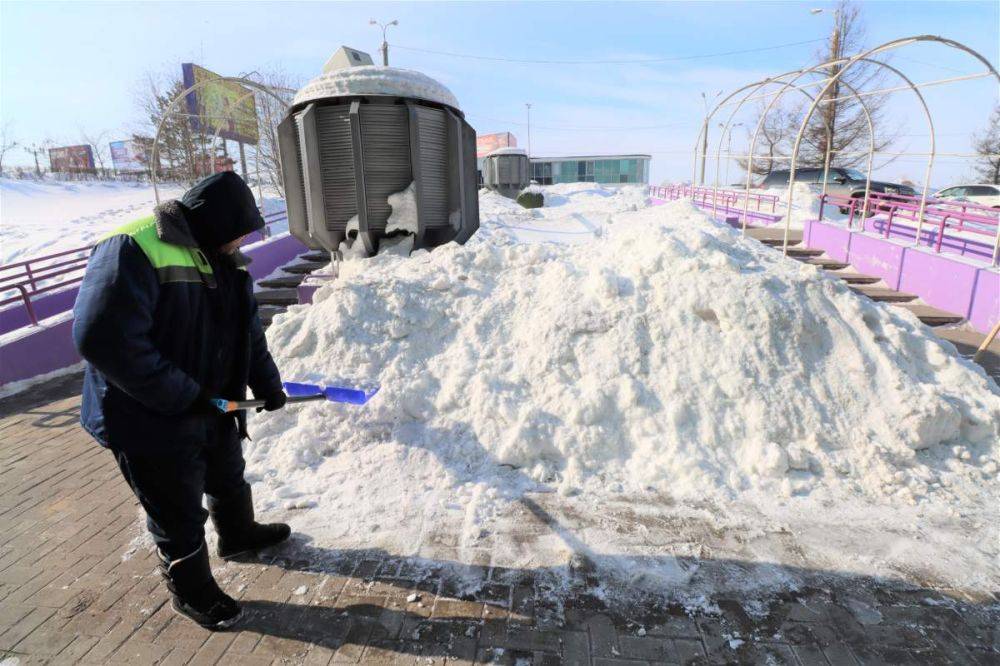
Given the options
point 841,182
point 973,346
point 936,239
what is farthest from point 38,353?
point 841,182

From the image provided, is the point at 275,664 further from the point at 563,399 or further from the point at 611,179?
the point at 611,179

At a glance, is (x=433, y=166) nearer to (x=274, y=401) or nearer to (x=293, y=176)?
(x=293, y=176)

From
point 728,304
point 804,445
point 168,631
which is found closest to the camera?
point 168,631

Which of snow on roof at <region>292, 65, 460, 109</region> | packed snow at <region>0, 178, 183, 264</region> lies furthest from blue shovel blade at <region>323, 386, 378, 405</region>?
packed snow at <region>0, 178, 183, 264</region>

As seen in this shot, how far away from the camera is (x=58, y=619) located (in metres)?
2.53

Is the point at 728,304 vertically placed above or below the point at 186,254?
below

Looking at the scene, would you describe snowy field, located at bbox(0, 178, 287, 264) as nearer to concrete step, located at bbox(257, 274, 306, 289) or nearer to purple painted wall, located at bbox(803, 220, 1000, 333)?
concrete step, located at bbox(257, 274, 306, 289)

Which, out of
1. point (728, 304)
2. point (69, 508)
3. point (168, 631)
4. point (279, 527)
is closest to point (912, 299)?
point (728, 304)

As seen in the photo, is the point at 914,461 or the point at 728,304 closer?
the point at 914,461

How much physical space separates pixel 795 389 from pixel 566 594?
8.20ft

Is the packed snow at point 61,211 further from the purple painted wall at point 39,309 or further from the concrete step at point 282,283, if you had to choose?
the concrete step at point 282,283

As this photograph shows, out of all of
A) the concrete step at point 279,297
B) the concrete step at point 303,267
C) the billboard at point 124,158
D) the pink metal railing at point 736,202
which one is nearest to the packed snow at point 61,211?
the billboard at point 124,158

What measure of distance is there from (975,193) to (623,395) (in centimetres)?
1927

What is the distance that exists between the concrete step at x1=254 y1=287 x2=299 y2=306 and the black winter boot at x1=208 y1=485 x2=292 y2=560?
547cm
